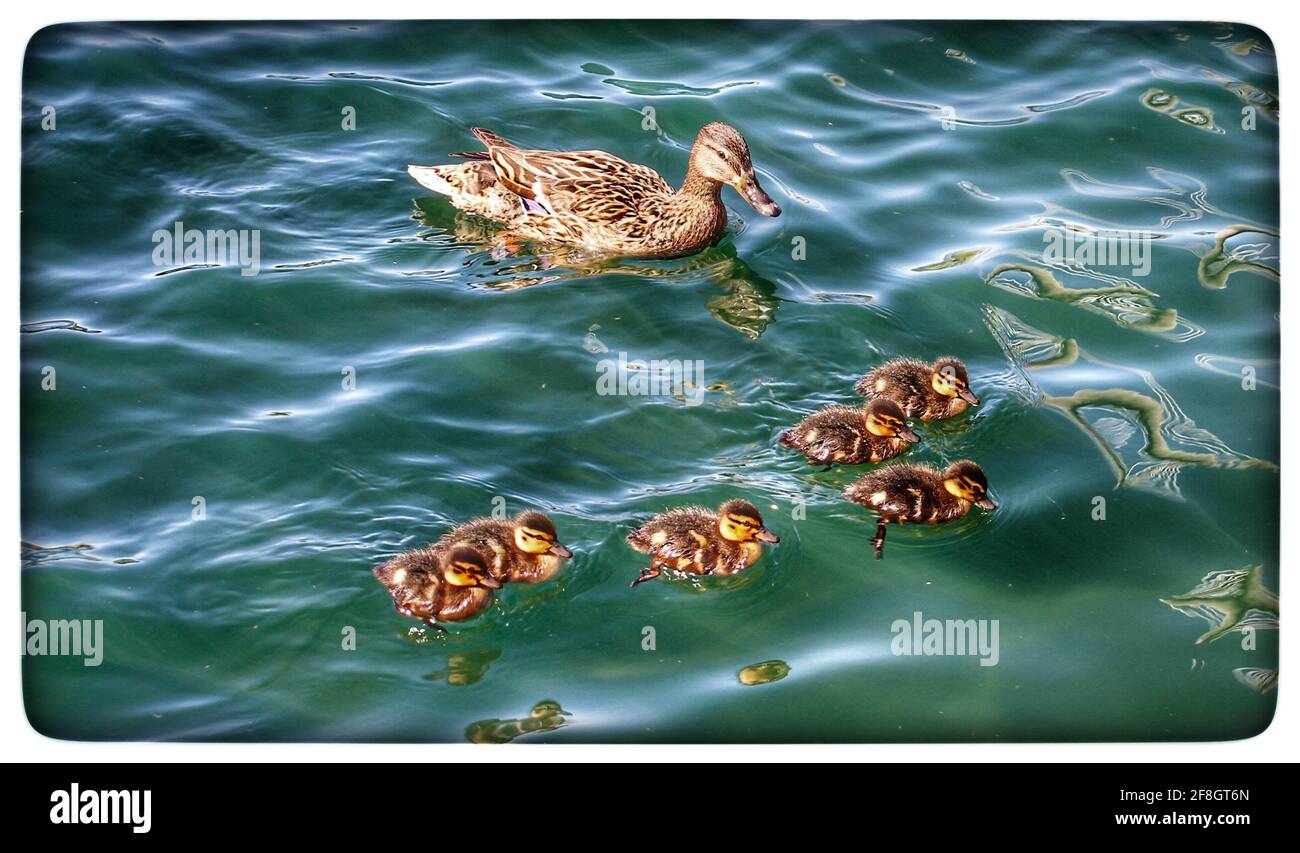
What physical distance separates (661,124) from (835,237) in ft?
3.46

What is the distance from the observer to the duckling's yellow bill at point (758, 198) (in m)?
7.20

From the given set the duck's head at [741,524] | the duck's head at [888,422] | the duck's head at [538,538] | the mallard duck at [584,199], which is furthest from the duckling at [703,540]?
the mallard duck at [584,199]

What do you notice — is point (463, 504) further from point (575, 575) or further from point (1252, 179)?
point (1252, 179)

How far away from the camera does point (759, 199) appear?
7.24 metres

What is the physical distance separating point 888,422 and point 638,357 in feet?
3.90

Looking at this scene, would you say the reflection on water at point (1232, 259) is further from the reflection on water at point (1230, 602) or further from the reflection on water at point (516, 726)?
the reflection on water at point (516, 726)

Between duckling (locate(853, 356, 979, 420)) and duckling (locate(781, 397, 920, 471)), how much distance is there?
0.38ft

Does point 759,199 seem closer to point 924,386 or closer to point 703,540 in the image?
point 924,386

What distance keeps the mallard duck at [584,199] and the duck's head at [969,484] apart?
166 cm

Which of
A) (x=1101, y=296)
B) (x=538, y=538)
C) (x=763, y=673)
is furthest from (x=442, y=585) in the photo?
(x=1101, y=296)

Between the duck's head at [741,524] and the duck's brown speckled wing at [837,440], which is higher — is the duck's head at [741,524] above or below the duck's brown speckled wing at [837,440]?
below

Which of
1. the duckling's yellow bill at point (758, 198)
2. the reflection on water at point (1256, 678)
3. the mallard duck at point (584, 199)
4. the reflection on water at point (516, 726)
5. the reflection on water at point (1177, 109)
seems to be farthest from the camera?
the mallard duck at point (584, 199)

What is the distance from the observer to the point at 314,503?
638 centimetres
